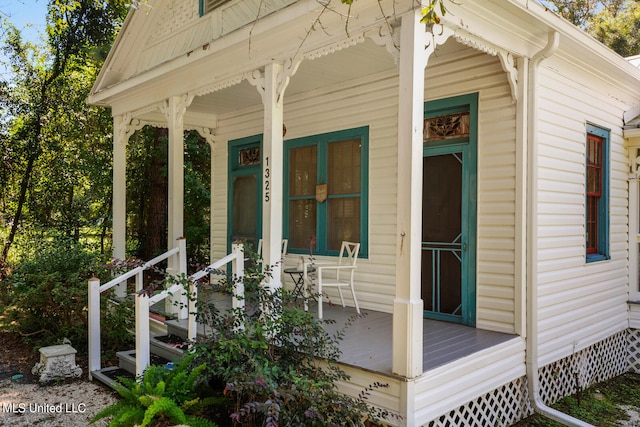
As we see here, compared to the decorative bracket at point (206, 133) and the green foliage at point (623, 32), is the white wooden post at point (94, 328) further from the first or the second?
the green foliage at point (623, 32)

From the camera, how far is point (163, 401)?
3.31 m

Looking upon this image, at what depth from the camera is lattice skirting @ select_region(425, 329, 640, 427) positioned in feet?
12.6

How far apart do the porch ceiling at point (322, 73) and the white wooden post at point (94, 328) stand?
282 cm

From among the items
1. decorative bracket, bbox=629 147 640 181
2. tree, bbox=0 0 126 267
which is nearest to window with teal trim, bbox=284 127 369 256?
decorative bracket, bbox=629 147 640 181

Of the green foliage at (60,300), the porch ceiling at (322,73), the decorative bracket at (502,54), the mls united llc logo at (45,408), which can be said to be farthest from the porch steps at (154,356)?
the decorative bracket at (502,54)

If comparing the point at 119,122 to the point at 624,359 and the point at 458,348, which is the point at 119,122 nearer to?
the point at 458,348

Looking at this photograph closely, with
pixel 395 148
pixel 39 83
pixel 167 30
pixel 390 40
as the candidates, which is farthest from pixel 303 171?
pixel 39 83

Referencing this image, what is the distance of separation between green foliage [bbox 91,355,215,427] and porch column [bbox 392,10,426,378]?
1.40m

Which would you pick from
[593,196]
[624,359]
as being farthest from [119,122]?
[624,359]

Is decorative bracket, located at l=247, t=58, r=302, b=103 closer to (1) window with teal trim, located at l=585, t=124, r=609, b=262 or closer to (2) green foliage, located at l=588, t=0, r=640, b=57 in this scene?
(1) window with teal trim, located at l=585, t=124, r=609, b=262

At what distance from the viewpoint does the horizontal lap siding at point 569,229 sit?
15.6ft

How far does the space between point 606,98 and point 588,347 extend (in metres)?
2.94

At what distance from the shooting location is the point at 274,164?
4.49m

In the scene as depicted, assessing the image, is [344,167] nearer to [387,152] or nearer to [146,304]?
[387,152]
